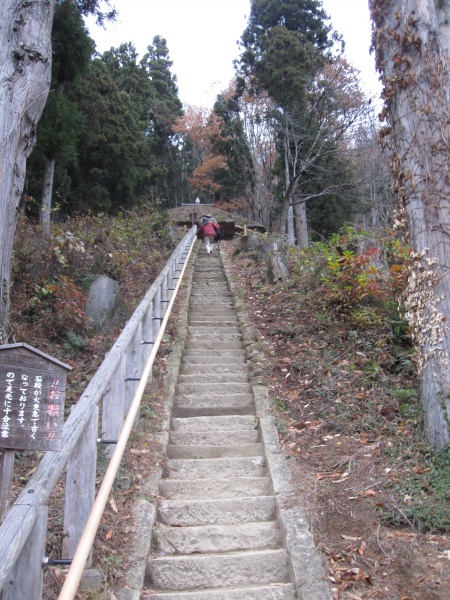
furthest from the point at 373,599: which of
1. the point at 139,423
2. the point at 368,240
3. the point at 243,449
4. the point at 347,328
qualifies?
the point at 368,240

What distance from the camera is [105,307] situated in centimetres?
909

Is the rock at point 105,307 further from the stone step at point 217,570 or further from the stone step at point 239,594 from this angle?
the stone step at point 239,594

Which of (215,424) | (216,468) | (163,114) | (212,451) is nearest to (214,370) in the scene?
(215,424)

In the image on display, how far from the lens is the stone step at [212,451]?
5871 millimetres

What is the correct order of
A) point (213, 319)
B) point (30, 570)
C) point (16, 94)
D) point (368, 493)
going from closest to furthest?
1. point (30, 570)
2. point (368, 493)
3. point (16, 94)
4. point (213, 319)

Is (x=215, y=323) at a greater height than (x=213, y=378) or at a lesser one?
greater

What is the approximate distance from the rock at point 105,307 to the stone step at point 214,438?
321 cm

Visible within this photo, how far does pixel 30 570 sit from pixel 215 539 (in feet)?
7.22

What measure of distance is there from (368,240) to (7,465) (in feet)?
28.2

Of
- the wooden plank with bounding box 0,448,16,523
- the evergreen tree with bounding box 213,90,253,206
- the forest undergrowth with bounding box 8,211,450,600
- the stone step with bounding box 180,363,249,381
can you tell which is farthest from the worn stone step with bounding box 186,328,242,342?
the evergreen tree with bounding box 213,90,253,206

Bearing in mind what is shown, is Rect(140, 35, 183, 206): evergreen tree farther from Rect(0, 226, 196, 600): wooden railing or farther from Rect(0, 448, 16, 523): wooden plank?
Rect(0, 448, 16, 523): wooden plank

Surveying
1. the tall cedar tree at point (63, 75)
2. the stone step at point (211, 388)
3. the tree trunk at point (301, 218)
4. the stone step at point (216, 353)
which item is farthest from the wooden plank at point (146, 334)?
the tree trunk at point (301, 218)

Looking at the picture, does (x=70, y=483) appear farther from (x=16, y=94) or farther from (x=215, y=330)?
(x=215, y=330)

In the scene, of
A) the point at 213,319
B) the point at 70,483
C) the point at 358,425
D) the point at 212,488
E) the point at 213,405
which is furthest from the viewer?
the point at 213,319
